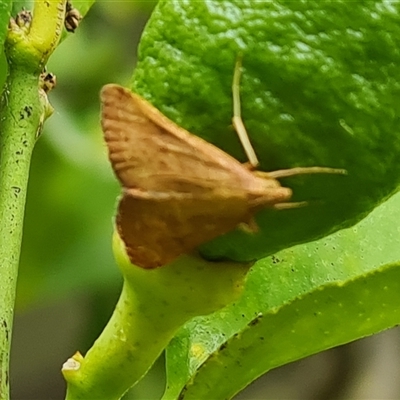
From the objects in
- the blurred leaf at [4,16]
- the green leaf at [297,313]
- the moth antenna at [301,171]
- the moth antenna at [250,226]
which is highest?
the blurred leaf at [4,16]

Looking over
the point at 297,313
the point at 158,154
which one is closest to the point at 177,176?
the point at 158,154

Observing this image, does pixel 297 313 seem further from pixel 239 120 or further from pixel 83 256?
pixel 83 256

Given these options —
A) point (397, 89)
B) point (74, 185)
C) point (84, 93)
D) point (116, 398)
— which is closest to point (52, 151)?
point (74, 185)

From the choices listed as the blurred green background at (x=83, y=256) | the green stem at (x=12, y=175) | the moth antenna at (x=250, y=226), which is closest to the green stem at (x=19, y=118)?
the green stem at (x=12, y=175)

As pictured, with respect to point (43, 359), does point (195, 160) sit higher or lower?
higher

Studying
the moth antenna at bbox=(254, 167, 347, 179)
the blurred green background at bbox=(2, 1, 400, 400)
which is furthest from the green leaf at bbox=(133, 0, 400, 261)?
the blurred green background at bbox=(2, 1, 400, 400)

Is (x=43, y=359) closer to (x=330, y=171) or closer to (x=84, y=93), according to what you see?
(x=84, y=93)

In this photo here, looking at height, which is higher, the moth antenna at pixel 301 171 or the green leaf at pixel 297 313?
the moth antenna at pixel 301 171

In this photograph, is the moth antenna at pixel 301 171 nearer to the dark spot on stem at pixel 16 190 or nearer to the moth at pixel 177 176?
the moth at pixel 177 176
